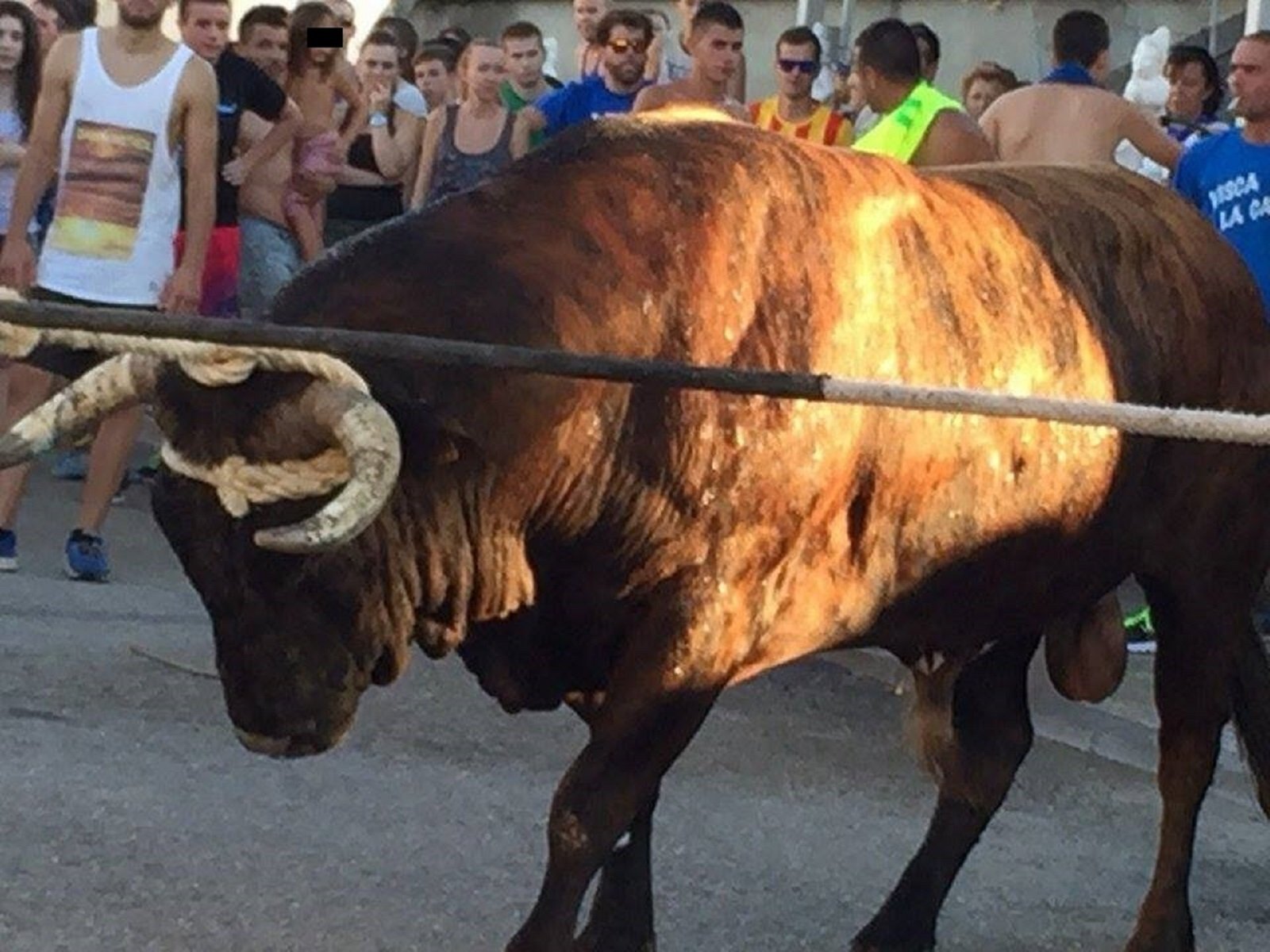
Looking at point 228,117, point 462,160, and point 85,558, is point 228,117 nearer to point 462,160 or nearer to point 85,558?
point 462,160

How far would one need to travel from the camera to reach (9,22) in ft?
39.5

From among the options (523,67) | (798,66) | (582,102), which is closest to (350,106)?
(523,67)

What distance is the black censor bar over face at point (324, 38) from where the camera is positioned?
12.2m

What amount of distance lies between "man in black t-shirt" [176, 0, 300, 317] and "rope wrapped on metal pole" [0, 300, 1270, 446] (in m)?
7.09

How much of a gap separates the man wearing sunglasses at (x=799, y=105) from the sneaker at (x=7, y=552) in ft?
8.98

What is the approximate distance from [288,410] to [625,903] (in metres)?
1.48

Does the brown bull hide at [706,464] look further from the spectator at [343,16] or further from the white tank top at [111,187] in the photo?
the spectator at [343,16]

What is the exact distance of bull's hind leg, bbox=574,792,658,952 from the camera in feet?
19.1

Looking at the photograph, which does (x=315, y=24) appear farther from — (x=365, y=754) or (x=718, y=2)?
(x=365, y=754)

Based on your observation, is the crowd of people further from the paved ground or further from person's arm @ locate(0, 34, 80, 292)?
the paved ground

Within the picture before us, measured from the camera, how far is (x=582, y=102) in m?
11.5

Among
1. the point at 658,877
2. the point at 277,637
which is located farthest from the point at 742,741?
the point at 277,637

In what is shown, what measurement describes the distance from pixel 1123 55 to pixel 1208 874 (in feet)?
43.4

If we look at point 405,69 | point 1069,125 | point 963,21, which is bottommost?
point 963,21
